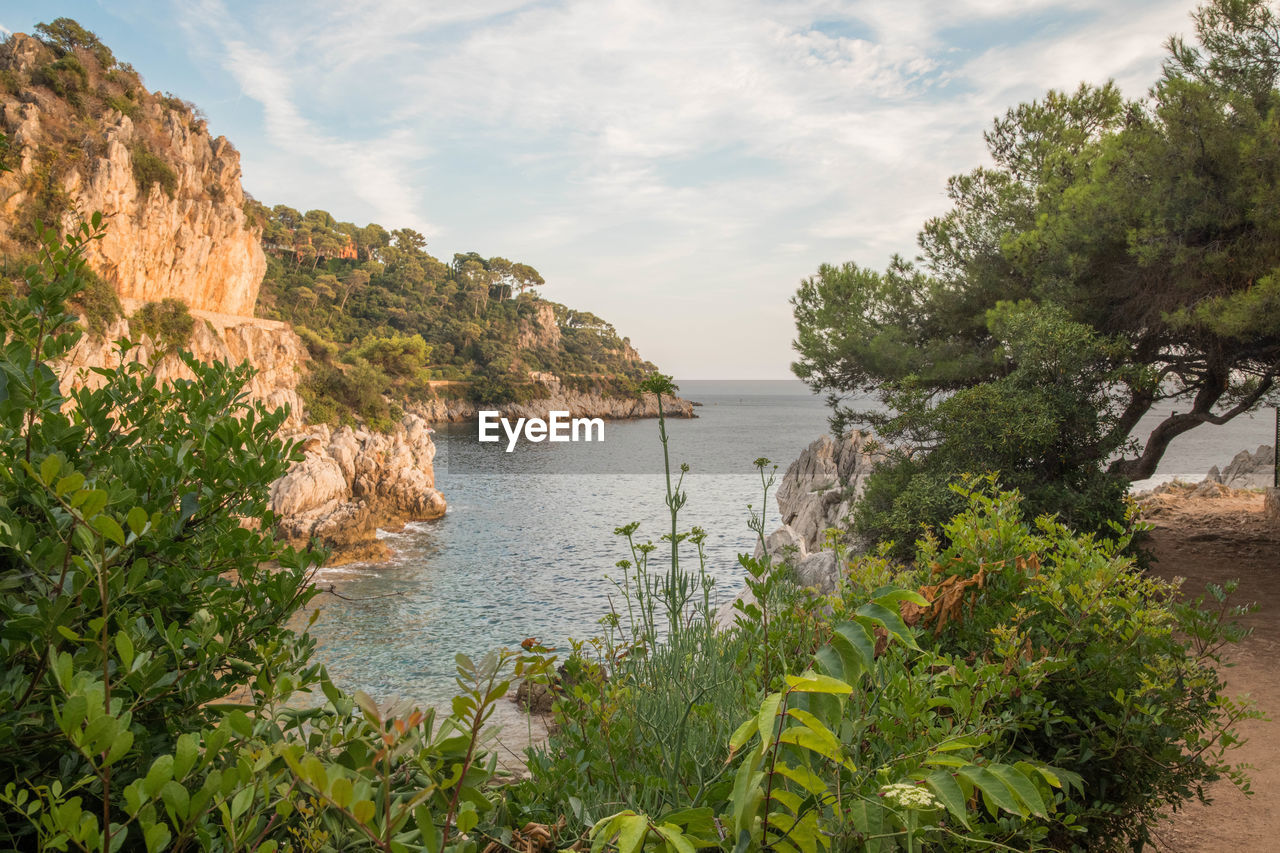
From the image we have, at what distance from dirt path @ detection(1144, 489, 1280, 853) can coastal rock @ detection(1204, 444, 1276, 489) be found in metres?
3.55

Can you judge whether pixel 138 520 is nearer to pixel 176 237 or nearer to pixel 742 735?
pixel 742 735

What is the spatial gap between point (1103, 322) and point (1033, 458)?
306 cm

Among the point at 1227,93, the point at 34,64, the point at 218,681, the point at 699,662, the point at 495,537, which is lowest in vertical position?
the point at 495,537

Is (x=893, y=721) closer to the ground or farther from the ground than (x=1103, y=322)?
closer to the ground

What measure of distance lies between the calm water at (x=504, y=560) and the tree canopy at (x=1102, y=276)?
6954mm

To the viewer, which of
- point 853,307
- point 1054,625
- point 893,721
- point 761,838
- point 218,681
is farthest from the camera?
point 853,307

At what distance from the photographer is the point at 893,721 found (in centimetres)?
139

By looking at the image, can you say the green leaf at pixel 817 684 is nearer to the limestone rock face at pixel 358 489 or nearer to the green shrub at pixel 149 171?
the limestone rock face at pixel 358 489

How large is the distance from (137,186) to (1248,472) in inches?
1483

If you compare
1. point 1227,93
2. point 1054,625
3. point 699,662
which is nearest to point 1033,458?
point 1227,93

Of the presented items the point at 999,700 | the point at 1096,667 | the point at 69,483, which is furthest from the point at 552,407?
the point at 69,483

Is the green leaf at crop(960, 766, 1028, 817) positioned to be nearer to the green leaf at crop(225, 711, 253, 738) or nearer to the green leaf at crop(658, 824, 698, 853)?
the green leaf at crop(658, 824, 698, 853)

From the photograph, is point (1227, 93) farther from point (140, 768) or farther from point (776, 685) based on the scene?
point (140, 768)

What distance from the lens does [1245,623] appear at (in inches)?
286
